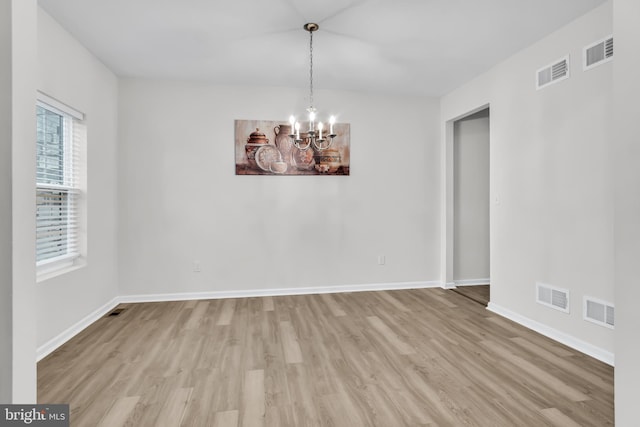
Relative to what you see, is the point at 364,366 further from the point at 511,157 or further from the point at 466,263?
the point at 466,263

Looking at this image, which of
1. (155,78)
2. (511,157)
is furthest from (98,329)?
(511,157)

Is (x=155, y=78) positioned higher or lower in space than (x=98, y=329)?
higher

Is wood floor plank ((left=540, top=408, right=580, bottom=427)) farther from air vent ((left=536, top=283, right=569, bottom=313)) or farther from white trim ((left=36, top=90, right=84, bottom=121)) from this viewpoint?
white trim ((left=36, top=90, right=84, bottom=121))

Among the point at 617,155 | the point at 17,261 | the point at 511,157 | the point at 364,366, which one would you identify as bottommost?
the point at 364,366

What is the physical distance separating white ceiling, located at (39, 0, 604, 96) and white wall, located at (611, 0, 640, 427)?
163cm

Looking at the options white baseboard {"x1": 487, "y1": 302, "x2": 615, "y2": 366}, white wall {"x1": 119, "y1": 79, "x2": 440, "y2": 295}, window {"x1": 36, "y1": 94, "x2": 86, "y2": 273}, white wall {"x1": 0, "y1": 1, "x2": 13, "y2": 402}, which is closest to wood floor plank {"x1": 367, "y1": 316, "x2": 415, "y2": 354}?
white wall {"x1": 119, "y1": 79, "x2": 440, "y2": 295}

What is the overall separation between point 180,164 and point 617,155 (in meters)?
4.28

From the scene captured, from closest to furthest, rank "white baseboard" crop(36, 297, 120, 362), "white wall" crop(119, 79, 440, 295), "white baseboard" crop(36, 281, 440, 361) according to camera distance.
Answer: "white baseboard" crop(36, 297, 120, 362)
"white baseboard" crop(36, 281, 440, 361)
"white wall" crop(119, 79, 440, 295)

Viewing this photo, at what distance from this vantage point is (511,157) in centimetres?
369

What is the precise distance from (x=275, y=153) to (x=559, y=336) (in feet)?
12.2

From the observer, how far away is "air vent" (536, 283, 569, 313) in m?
3.05

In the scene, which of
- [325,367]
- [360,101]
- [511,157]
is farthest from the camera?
[360,101]

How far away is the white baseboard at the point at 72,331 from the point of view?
108 inches

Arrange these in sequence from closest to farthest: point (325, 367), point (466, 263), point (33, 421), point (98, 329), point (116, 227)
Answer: point (33, 421)
point (325, 367)
point (98, 329)
point (116, 227)
point (466, 263)
